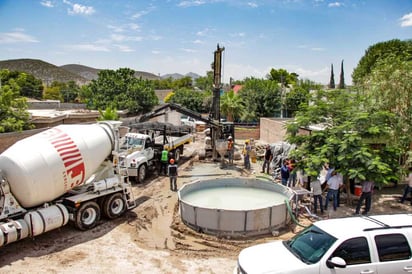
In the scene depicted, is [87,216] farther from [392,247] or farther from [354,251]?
[392,247]

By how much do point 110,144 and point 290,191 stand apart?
723cm

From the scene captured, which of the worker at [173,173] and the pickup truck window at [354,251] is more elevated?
the pickup truck window at [354,251]

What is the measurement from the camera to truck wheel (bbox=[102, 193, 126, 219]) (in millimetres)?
12719

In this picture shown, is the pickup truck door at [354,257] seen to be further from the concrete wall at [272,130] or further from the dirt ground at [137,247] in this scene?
the concrete wall at [272,130]

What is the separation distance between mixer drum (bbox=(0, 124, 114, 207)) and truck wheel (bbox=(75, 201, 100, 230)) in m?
0.87

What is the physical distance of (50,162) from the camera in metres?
10.4

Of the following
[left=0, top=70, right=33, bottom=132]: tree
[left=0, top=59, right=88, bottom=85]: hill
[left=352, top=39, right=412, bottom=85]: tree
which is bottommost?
[left=0, top=70, right=33, bottom=132]: tree

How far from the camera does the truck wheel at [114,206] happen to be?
41.7 ft

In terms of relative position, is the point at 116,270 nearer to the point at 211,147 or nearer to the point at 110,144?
the point at 110,144

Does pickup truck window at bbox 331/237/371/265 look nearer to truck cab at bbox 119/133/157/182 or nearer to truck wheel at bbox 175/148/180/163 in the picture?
truck cab at bbox 119/133/157/182

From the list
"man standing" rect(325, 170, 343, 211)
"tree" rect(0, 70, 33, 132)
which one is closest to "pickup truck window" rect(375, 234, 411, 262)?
"man standing" rect(325, 170, 343, 211)

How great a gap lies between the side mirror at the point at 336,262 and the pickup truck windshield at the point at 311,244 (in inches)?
8.0

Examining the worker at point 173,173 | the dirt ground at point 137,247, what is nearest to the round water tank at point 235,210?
the dirt ground at point 137,247

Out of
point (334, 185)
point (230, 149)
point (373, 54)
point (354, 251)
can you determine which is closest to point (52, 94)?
point (373, 54)
